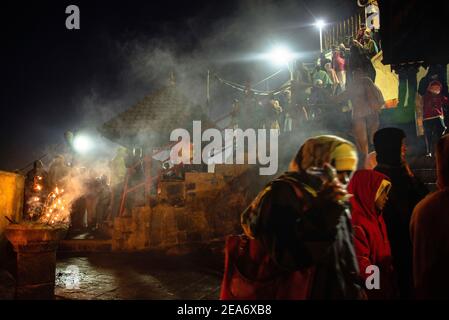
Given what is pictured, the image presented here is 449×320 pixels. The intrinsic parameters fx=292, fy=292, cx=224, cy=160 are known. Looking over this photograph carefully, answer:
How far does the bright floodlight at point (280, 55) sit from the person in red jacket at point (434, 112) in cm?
1217

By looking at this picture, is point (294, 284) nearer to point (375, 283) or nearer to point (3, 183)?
point (375, 283)

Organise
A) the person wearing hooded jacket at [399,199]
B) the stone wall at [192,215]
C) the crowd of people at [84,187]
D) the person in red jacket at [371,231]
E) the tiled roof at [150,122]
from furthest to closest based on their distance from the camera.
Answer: the tiled roof at [150,122]
the crowd of people at [84,187]
the stone wall at [192,215]
the person wearing hooded jacket at [399,199]
the person in red jacket at [371,231]

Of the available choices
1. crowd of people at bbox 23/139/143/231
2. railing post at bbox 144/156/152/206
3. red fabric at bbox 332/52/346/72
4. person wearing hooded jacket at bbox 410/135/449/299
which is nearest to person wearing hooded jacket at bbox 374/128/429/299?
person wearing hooded jacket at bbox 410/135/449/299

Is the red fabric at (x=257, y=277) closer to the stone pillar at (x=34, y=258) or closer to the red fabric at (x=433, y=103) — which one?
the stone pillar at (x=34, y=258)

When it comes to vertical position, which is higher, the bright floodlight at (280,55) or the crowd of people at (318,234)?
the bright floodlight at (280,55)

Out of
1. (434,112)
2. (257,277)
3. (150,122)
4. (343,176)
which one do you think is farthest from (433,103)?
(150,122)

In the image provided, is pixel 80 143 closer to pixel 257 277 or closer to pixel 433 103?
pixel 433 103

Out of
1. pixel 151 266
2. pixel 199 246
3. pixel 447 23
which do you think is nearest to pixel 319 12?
pixel 447 23

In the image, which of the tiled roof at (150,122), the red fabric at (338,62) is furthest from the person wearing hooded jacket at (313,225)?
the red fabric at (338,62)

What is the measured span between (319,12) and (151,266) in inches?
817

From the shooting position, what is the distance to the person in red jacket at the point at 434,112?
7.71 metres

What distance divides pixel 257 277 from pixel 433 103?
812 cm

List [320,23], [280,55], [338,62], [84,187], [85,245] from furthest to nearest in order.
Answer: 1. [280,55]
2. [320,23]
3. [338,62]
4. [84,187]
5. [85,245]

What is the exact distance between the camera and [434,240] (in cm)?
268
